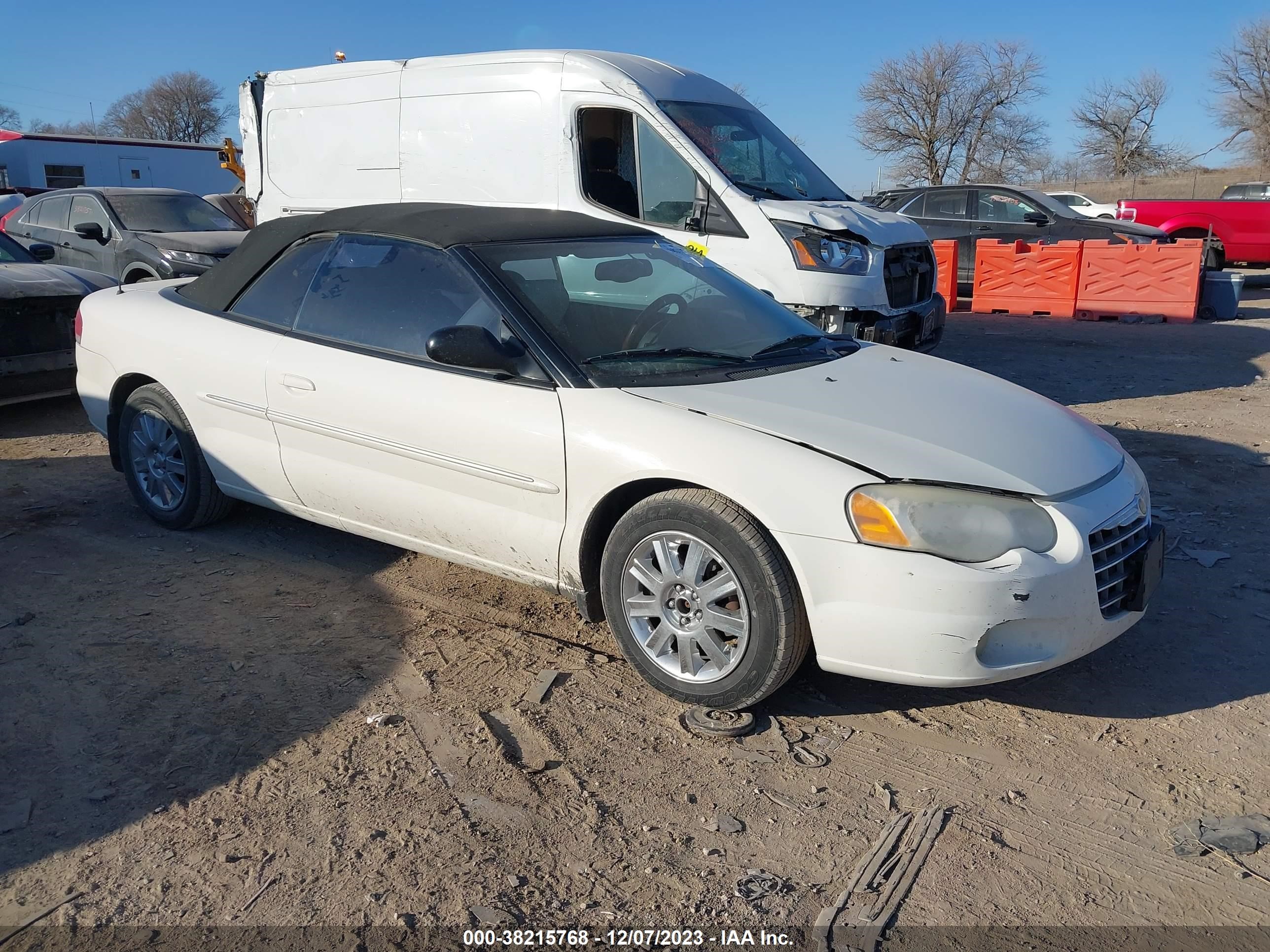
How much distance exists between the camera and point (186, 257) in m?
10.8

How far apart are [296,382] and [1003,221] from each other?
12738mm

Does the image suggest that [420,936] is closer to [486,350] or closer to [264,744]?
[264,744]

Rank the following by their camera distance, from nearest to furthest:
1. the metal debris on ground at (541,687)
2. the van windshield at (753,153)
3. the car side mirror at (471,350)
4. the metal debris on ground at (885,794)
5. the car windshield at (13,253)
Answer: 1. the metal debris on ground at (885,794)
2. the metal debris on ground at (541,687)
3. the car side mirror at (471,350)
4. the van windshield at (753,153)
5. the car windshield at (13,253)

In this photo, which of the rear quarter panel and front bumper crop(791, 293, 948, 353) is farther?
front bumper crop(791, 293, 948, 353)

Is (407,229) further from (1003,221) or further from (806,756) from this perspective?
(1003,221)

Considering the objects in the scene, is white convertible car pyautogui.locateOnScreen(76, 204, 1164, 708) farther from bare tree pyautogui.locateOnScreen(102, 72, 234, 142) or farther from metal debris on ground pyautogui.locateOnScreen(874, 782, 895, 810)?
bare tree pyautogui.locateOnScreen(102, 72, 234, 142)

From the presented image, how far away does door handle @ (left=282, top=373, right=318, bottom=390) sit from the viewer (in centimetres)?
429

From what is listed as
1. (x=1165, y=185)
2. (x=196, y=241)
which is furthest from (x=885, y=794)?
(x=1165, y=185)

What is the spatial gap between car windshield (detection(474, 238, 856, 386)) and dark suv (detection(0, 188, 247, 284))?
25.1ft

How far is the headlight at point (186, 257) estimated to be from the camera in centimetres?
1079

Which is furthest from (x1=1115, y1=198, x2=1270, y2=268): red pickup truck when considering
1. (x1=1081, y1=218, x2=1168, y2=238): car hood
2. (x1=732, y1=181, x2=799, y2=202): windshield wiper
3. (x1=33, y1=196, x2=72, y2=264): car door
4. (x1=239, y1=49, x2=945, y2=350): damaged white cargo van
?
(x1=33, y1=196, x2=72, y2=264): car door

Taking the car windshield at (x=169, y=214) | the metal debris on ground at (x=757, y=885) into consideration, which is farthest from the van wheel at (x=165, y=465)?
the car windshield at (x=169, y=214)

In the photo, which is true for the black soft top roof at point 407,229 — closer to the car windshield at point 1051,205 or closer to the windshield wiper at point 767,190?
the windshield wiper at point 767,190

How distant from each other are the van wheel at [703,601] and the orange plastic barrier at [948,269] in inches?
469
